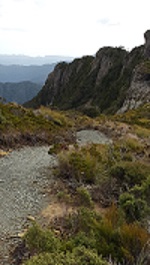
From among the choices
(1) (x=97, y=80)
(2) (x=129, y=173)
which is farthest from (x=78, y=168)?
(1) (x=97, y=80)

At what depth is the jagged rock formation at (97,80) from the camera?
83.2 m

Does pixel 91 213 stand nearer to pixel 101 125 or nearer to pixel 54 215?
pixel 54 215

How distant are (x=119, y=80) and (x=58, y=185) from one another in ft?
A: 279

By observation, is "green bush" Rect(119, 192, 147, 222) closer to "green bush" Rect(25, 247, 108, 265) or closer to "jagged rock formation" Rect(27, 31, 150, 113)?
"green bush" Rect(25, 247, 108, 265)

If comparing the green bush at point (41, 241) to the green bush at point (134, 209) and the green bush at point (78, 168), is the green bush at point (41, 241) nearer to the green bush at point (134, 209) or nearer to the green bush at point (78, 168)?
the green bush at point (134, 209)

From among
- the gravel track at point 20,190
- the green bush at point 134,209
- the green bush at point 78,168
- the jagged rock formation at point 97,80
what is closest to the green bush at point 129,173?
the green bush at point 78,168

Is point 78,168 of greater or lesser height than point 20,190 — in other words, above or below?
above

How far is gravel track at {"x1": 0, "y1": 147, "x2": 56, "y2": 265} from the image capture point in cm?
573

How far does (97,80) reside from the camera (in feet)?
334

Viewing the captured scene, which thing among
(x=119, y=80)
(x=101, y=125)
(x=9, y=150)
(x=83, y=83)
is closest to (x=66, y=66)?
(x=83, y=83)

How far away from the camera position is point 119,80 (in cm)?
9112

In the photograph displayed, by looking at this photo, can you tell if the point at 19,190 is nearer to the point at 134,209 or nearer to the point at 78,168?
the point at 78,168

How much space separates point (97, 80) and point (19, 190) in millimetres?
96033

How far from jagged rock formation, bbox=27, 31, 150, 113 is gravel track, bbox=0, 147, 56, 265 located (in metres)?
52.6
